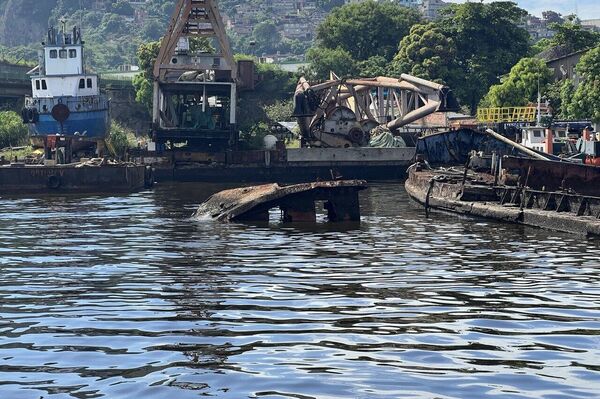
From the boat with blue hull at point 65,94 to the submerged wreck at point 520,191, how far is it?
2972 centimetres

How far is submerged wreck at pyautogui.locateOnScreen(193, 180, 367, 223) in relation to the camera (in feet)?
135

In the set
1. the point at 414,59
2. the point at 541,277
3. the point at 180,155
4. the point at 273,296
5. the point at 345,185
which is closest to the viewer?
the point at 273,296

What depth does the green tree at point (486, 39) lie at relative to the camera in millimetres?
111244

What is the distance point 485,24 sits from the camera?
113000mm

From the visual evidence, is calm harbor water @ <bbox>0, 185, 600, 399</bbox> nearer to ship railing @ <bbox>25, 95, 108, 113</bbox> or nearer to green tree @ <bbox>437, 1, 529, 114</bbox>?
ship railing @ <bbox>25, 95, 108, 113</bbox>

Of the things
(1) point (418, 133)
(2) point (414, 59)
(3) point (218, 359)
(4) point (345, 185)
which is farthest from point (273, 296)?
(2) point (414, 59)

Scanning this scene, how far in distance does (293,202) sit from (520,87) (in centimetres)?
5949

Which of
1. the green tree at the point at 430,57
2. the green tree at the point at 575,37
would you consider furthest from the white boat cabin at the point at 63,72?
the green tree at the point at 575,37

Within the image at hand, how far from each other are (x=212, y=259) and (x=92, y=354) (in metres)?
13.0

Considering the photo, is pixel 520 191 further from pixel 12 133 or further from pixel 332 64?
pixel 332 64

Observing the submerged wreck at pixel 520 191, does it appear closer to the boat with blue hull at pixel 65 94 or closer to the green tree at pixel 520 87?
the boat with blue hull at pixel 65 94

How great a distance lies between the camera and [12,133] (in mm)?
88562

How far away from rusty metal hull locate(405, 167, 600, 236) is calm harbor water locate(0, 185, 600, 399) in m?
0.89

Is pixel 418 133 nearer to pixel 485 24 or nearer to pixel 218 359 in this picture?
pixel 485 24
